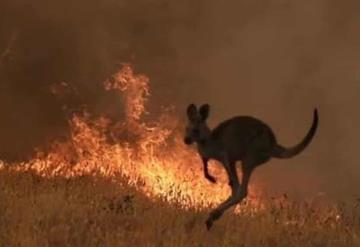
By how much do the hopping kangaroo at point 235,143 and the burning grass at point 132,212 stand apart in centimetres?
73

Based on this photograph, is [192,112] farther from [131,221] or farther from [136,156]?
[136,156]

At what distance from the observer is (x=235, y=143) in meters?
10.1

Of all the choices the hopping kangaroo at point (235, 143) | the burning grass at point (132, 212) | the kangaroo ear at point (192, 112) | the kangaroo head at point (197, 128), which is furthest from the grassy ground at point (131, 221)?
the kangaroo ear at point (192, 112)

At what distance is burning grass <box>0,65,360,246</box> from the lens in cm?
916

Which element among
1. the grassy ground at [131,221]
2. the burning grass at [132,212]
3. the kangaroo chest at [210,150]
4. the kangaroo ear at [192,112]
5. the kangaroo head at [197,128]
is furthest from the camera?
the kangaroo chest at [210,150]

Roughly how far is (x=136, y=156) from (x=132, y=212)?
679 cm

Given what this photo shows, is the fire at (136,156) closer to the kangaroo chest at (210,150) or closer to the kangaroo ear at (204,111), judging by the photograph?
the kangaroo chest at (210,150)

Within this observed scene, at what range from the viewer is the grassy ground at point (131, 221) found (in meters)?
9.02

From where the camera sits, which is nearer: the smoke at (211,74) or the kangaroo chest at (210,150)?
the kangaroo chest at (210,150)

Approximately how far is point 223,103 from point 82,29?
13.4 feet

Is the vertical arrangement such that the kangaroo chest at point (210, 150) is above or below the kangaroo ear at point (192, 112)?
below

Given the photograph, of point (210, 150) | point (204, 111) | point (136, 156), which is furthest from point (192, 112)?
point (136, 156)

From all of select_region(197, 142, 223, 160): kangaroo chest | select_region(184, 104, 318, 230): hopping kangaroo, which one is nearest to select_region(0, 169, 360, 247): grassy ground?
select_region(184, 104, 318, 230): hopping kangaroo

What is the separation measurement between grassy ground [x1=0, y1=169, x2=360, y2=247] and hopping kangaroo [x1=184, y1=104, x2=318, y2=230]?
0.69m
